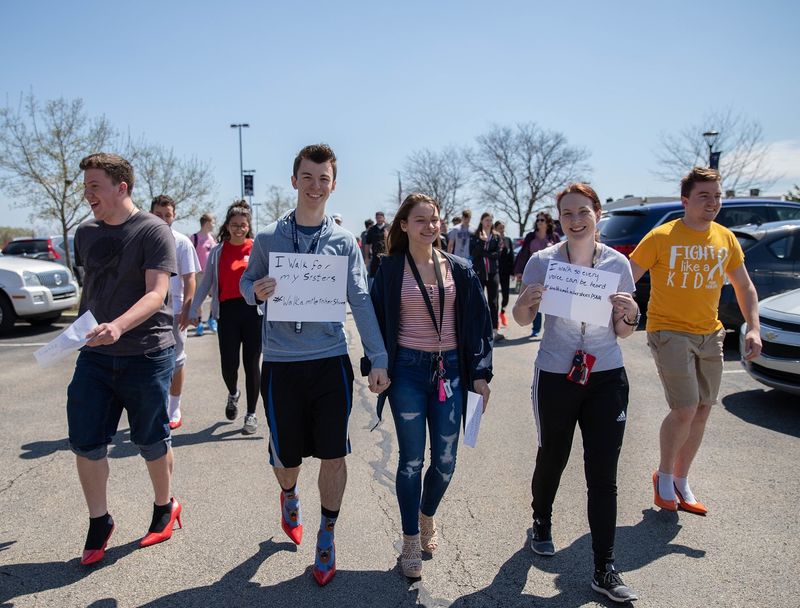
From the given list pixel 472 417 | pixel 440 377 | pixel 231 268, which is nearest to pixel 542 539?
pixel 472 417

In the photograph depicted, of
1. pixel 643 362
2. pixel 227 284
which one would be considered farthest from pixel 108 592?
pixel 643 362

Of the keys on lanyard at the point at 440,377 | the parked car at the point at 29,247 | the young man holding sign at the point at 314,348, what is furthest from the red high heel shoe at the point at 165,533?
the parked car at the point at 29,247

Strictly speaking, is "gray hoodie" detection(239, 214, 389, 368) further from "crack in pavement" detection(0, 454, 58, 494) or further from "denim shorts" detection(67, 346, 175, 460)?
"crack in pavement" detection(0, 454, 58, 494)

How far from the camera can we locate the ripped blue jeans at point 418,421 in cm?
300

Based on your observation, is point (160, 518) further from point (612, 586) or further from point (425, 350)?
point (612, 586)

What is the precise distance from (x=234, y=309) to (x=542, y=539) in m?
3.12

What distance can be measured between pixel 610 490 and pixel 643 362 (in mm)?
5444

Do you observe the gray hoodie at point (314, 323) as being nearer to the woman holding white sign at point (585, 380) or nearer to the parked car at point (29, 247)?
the woman holding white sign at point (585, 380)

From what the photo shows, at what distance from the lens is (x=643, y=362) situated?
7.91 metres

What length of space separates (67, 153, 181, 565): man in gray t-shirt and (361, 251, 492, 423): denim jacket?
44.2 inches

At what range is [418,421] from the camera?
301 cm

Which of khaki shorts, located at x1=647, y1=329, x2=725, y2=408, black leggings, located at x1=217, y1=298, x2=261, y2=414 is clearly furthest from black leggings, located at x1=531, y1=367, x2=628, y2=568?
black leggings, located at x1=217, y1=298, x2=261, y2=414

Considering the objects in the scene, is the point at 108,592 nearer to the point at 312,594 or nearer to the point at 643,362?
the point at 312,594

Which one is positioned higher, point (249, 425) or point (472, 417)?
point (472, 417)
